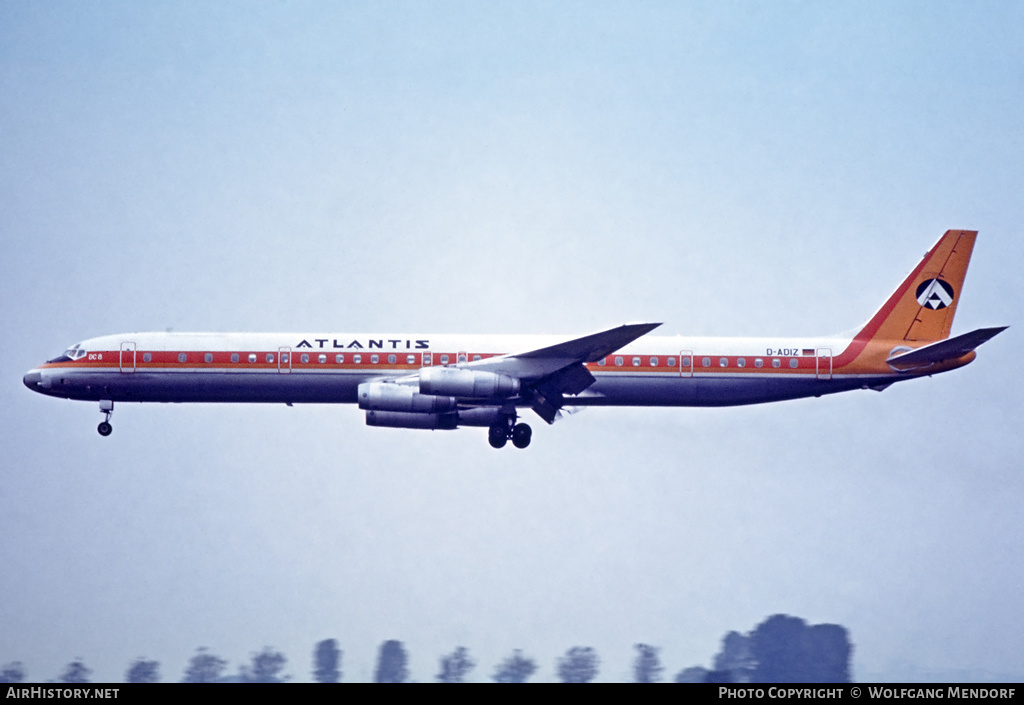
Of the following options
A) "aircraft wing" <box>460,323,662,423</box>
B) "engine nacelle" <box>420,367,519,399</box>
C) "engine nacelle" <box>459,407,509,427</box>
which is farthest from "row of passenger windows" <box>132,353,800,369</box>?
"engine nacelle" <box>420,367,519,399</box>

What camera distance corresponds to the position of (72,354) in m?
54.3

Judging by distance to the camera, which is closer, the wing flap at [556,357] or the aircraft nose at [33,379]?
the wing flap at [556,357]

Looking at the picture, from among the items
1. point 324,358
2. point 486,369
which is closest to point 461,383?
point 486,369

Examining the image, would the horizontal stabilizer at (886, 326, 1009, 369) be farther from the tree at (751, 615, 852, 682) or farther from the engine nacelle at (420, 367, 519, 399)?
the engine nacelle at (420, 367, 519, 399)

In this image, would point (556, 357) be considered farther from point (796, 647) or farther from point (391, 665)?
point (796, 647)

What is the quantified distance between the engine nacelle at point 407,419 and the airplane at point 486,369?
0.04m

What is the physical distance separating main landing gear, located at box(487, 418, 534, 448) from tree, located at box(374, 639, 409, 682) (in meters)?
9.89

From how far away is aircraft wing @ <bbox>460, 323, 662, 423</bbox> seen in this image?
5062 centimetres

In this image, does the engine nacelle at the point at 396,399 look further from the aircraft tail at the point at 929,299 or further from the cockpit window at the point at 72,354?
the aircraft tail at the point at 929,299

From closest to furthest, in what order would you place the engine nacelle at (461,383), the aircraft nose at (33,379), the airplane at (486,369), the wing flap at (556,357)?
the engine nacelle at (461,383) → the wing flap at (556,357) → the airplane at (486,369) → the aircraft nose at (33,379)

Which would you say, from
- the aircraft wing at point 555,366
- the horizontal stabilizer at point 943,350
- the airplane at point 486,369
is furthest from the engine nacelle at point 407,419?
the horizontal stabilizer at point 943,350

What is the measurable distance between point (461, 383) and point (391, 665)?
14.8 metres

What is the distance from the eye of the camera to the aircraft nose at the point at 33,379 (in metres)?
54.6
